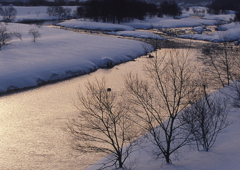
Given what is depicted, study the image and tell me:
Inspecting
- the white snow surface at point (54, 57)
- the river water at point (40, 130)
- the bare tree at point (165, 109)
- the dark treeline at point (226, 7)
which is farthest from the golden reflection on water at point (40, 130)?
the dark treeline at point (226, 7)

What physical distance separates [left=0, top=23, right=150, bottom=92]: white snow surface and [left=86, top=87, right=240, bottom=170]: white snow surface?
38.9 feet

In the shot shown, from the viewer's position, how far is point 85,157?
32.2 feet

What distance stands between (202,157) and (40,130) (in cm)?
752

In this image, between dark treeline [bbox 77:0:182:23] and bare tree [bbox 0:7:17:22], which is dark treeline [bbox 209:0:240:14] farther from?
bare tree [bbox 0:7:17:22]

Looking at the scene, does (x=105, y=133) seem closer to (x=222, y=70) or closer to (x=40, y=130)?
(x=40, y=130)

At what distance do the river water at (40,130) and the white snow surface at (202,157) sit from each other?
1.73m

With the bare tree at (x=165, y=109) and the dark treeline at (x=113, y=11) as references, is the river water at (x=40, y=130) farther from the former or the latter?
the dark treeline at (x=113, y=11)

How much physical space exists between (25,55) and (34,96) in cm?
918

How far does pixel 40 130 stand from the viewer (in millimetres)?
11586

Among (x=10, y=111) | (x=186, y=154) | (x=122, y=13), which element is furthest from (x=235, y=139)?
(x=122, y=13)

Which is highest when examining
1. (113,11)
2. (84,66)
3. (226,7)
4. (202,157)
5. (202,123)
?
(226,7)

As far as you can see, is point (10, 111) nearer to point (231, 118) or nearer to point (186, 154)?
point (186, 154)

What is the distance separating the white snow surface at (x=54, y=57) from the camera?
18.7m

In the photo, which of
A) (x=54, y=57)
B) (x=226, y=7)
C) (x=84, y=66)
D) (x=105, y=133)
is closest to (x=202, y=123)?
(x=105, y=133)
